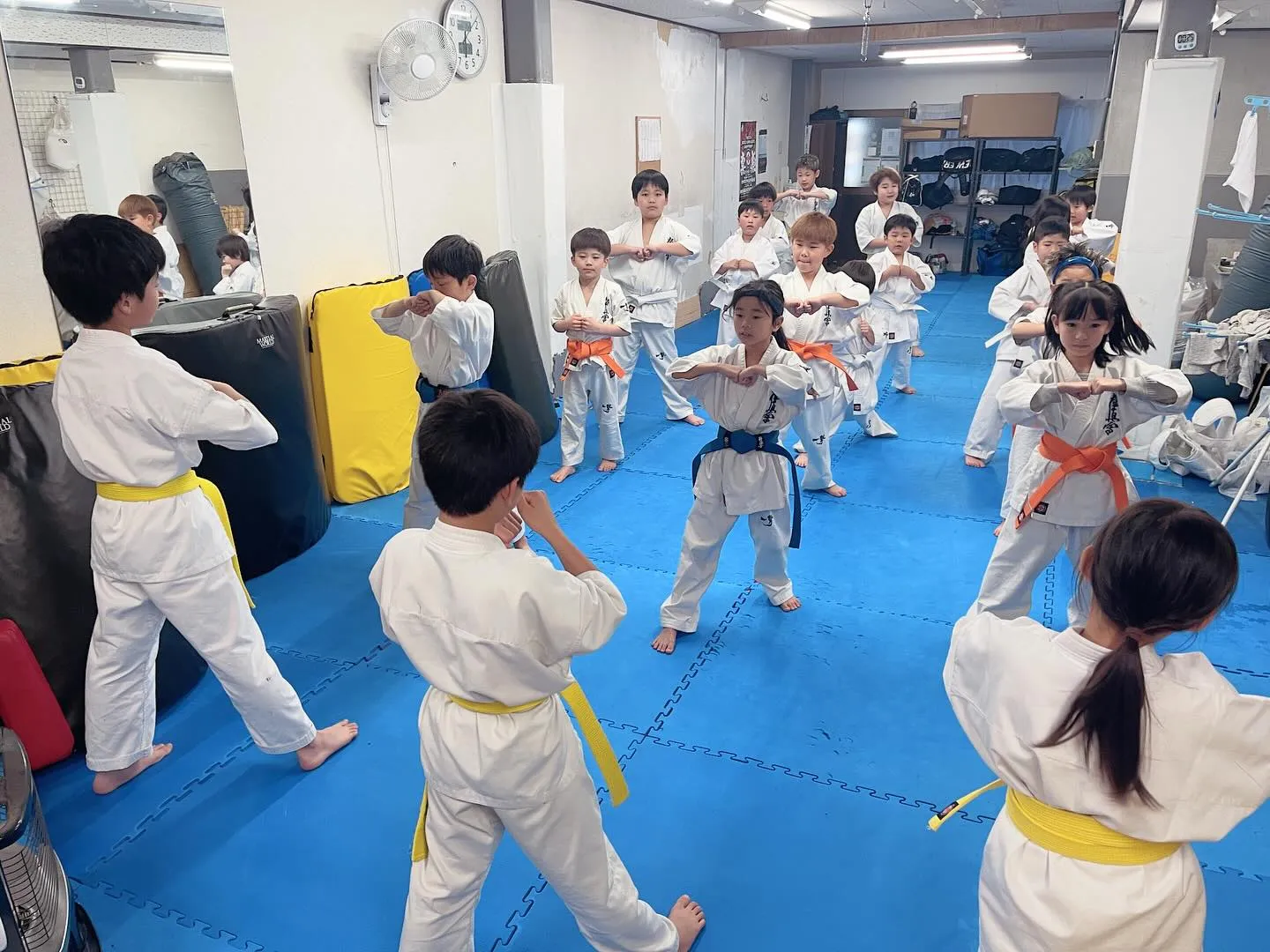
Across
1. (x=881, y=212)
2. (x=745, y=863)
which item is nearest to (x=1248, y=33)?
(x=881, y=212)

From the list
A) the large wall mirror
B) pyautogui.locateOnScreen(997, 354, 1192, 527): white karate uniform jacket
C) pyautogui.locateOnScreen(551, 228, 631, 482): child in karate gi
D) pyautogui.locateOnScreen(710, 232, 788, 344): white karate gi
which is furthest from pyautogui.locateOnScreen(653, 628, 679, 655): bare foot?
pyautogui.locateOnScreen(710, 232, 788, 344): white karate gi

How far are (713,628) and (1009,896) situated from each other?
2.09 metres

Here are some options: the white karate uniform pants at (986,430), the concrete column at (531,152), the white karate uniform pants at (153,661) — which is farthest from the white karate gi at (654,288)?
the white karate uniform pants at (153,661)

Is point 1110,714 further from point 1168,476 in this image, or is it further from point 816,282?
point 1168,476

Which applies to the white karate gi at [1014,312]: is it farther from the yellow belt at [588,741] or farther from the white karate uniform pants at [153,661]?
the white karate uniform pants at [153,661]

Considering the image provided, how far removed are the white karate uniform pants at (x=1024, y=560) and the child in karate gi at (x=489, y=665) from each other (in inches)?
66.9

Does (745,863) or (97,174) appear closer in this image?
(745,863)

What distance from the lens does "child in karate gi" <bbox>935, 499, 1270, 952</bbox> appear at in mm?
1301

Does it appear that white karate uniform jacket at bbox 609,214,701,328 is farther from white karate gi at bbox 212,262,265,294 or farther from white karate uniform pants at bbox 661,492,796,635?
white karate uniform pants at bbox 661,492,796,635

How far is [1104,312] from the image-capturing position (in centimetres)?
276

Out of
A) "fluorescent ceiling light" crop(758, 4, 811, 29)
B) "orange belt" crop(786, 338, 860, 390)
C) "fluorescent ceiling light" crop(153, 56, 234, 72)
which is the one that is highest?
"fluorescent ceiling light" crop(758, 4, 811, 29)

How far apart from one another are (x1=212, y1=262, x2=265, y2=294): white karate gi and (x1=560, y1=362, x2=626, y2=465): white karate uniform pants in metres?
1.68

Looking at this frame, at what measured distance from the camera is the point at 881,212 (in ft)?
25.3

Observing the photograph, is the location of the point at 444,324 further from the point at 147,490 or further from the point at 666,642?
the point at 666,642
